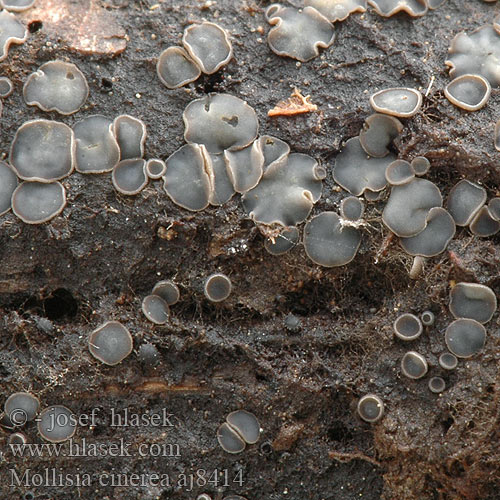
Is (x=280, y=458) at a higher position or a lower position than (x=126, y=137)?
lower

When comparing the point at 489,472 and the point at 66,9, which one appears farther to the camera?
the point at 66,9

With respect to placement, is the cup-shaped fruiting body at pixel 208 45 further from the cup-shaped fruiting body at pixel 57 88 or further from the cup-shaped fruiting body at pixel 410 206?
the cup-shaped fruiting body at pixel 410 206

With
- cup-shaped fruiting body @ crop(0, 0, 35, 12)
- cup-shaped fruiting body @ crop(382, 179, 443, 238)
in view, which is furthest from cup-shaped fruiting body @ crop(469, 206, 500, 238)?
cup-shaped fruiting body @ crop(0, 0, 35, 12)

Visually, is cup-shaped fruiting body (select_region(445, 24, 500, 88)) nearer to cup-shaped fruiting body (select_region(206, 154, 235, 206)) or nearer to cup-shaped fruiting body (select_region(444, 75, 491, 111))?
cup-shaped fruiting body (select_region(444, 75, 491, 111))

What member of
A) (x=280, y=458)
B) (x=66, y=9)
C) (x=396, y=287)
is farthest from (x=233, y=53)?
(x=280, y=458)

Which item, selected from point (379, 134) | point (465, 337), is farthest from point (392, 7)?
point (465, 337)

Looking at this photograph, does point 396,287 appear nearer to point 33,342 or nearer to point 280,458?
point 280,458

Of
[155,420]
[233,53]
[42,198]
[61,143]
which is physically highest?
[233,53]
